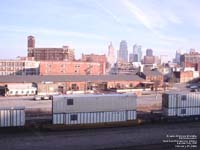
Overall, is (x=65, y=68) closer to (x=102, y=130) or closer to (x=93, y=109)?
(x=93, y=109)

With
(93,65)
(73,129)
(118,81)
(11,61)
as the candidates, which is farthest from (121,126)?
(11,61)

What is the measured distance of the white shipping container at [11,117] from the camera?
1507 inches

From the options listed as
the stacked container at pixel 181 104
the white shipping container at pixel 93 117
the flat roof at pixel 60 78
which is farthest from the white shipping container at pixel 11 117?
the flat roof at pixel 60 78

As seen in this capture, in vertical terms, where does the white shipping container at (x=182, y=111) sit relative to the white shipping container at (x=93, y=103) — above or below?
below

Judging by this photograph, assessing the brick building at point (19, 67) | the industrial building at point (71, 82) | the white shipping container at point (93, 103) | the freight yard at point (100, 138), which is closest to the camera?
the freight yard at point (100, 138)

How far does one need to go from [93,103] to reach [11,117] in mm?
10068

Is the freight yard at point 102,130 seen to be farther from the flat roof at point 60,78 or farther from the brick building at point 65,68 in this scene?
the brick building at point 65,68

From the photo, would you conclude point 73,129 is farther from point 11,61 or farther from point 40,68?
point 11,61

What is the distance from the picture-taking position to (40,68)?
140250mm

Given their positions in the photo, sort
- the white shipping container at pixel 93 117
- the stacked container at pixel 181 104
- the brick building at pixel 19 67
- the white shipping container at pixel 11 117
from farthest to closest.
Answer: the brick building at pixel 19 67, the stacked container at pixel 181 104, the white shipping container at pixel 93 117, the white shipping container at pixel 11 117

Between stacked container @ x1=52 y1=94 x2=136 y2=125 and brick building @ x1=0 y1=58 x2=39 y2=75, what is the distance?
114376mm

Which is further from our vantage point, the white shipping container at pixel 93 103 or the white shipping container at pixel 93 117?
the white shipping container at pixel 93 117

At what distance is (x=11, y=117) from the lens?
127ft

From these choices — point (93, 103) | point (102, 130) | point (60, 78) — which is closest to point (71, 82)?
point (60, 78)
